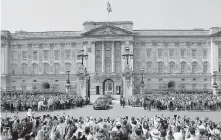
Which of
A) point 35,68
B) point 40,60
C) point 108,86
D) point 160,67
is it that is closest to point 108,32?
point 108,86

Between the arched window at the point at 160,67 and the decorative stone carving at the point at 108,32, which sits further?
the arched window at the point at 160,67

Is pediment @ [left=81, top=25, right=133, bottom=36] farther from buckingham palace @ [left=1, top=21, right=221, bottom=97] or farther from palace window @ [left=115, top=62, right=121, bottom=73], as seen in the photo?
palace window @ [left=115, top=62, right=121, bottom=73]

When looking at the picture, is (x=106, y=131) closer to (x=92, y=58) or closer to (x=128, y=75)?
(x=128, y=75)

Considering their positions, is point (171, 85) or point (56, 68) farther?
point (56, 68)

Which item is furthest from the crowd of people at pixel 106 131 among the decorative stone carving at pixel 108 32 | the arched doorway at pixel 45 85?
the arched doorway at pixel 45 85

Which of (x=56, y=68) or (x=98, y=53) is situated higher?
(x=98, y=53)

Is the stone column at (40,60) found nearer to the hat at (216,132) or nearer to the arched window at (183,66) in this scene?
the arched window at (183,66)

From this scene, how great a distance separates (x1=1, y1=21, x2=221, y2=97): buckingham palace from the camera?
75.2m

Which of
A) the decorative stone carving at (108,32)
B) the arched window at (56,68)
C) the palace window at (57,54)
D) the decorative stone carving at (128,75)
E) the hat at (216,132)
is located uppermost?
the decorative stone carving at (108,32)

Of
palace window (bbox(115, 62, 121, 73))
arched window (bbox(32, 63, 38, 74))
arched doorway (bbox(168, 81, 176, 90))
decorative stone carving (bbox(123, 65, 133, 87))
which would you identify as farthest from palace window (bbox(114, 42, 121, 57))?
decorative stone carving (bbox(123, 65, 133, 87))

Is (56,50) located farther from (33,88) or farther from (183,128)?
(183,128)

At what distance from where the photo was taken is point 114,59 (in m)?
75.9

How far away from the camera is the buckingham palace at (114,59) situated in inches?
2960

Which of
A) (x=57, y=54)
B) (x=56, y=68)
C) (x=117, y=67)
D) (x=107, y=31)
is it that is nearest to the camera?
(x=107, y=31)
